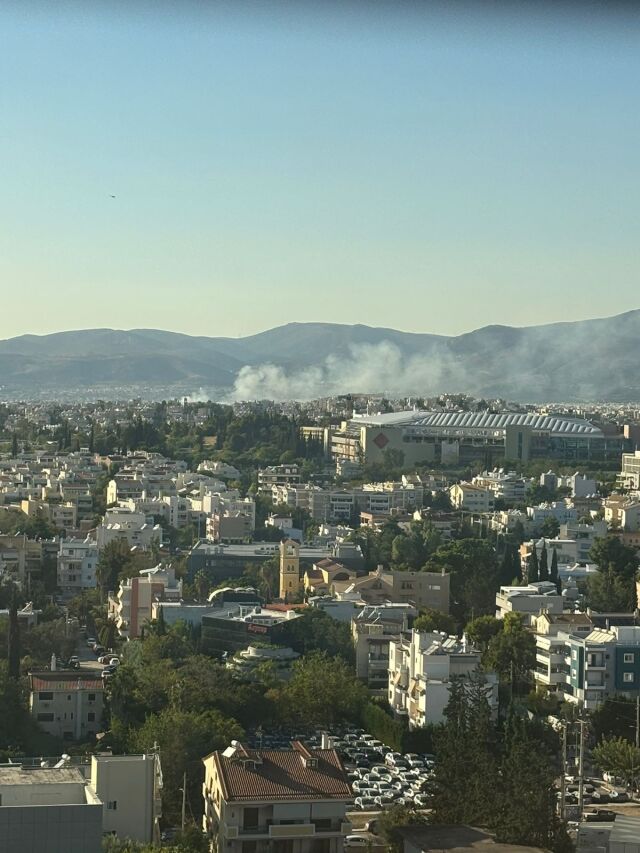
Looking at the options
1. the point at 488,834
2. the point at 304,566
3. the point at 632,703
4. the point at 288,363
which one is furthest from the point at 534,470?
the point at 288,363

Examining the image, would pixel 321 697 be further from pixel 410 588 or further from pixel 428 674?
pixel 410 588

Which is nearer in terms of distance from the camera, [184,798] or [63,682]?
[184,798]

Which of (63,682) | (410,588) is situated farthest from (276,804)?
(410,588)

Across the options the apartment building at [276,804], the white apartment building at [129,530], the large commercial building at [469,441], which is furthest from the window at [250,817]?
the large commercial building at [469,441]

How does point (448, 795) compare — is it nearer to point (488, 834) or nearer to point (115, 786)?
point (488, 834)

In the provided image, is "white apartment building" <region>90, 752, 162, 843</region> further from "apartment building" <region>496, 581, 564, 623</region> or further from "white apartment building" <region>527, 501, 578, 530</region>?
"white apartment building" <region>527, 501, 578, 530</region>

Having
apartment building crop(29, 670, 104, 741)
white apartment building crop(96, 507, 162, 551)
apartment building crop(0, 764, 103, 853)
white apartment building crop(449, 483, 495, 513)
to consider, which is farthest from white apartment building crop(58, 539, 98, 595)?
apartment building crop(0, 764, 103, 853)
